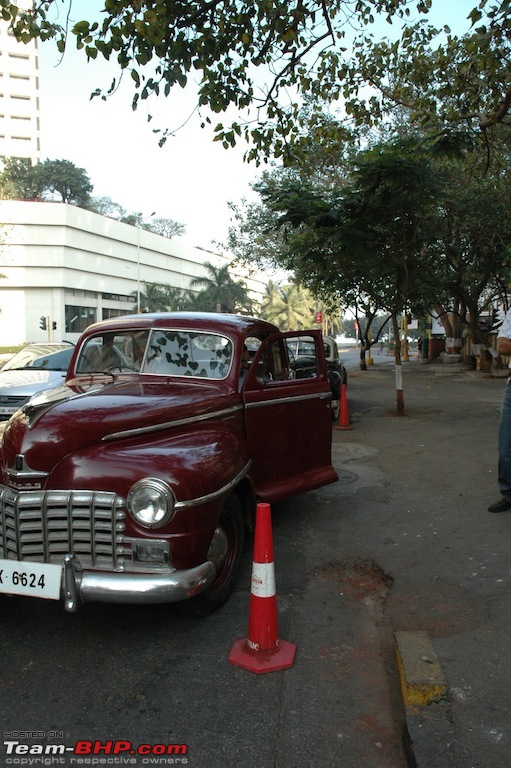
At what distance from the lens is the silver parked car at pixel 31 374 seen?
8617mm

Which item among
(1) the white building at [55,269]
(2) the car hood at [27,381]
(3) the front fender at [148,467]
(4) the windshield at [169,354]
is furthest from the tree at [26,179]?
(3) the front fender at [148,467]

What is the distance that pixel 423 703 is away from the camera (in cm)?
260

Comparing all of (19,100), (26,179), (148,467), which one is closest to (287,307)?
(26,179)

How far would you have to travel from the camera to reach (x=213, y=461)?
3357 mm

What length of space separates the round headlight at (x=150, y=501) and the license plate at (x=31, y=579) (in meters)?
0.48

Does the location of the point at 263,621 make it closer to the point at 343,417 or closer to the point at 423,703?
the point at 423,703

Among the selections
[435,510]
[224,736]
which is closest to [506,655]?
[224,736]

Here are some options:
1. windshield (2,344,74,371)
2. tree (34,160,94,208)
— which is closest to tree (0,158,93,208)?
tree (34,160,94,208)

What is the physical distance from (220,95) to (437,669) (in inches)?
242

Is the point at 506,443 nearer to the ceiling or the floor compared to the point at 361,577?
nearer to the ceiling

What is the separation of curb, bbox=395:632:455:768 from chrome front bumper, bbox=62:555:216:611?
1.16 meters

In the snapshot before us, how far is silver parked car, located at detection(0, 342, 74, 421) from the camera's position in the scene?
28.3 feet

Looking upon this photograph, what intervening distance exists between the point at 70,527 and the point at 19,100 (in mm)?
97008

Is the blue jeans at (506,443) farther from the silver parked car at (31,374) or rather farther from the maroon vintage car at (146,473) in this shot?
the silver parked car at (31,374)
